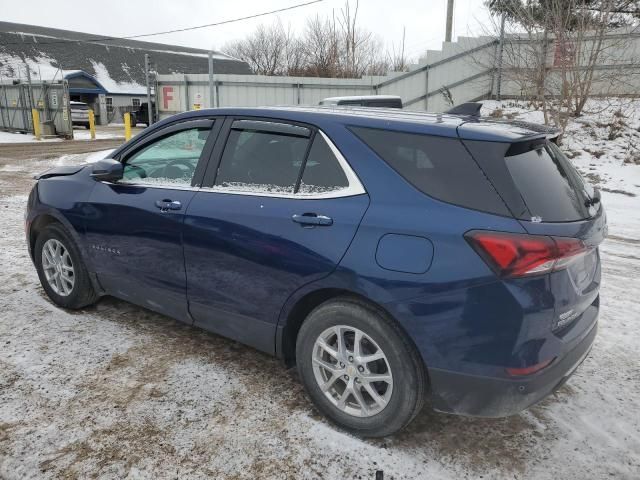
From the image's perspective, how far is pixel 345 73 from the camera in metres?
30.7

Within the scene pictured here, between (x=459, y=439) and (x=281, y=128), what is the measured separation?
6.32 feet

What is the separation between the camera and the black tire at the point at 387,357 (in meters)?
2.37

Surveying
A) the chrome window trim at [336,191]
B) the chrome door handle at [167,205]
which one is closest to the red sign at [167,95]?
the chrome door handle at [167,205]

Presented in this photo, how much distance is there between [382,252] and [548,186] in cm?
82

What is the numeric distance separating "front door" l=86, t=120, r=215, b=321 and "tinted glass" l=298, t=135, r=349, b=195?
81 centimetres

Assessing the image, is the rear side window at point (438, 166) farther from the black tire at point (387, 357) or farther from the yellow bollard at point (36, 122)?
the yellow bollard at point (36, 122)

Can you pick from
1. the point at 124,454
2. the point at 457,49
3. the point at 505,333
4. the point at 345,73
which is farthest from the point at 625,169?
the point at 345,73

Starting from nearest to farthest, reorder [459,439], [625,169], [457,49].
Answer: [459,439]
[625,169]
[457,49]

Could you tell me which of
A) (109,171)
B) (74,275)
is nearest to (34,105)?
(74,275)

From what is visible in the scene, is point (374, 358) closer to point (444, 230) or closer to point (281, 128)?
point (444, 230)

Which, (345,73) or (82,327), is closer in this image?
(82,327)

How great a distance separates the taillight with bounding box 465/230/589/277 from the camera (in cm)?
210

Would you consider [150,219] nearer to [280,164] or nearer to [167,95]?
[280,164]

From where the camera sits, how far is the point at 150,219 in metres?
3.30
